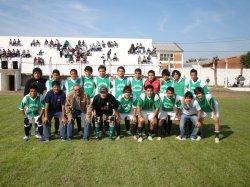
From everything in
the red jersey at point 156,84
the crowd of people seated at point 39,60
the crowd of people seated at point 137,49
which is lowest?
the red jersey at point 156,84

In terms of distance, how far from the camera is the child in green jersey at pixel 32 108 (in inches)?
246

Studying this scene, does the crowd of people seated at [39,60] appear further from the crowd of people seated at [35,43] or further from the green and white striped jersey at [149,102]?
the green and white striped jersey at [149,102]

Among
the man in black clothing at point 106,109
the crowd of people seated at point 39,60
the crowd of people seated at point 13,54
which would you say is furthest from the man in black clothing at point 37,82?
the crowd of people seated at point 13,54

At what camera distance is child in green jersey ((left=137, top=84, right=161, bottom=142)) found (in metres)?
6.49

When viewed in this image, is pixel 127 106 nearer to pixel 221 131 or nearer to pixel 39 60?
pixel 221 131

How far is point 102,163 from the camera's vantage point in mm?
4609

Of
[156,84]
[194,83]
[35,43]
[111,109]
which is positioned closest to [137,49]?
[35,43]

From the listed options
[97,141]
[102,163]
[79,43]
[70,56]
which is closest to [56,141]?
[97,141]

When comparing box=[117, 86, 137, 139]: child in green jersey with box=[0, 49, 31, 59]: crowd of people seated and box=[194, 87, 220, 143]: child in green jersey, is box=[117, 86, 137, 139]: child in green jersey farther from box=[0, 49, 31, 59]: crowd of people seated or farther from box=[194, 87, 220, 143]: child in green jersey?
box=[0, 49, 31, 59]: crowd of people seated

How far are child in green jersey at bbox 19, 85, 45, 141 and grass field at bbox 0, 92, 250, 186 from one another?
12.8 inches

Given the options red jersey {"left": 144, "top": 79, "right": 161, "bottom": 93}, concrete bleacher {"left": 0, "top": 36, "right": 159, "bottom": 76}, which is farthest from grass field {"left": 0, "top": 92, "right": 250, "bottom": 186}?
concrete bleacher {"left": 0, "top": 36, "right": 159, "bottom": 76}

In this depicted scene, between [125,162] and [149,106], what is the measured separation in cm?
224

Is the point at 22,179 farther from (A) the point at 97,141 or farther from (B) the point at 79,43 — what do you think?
(B) the point at 79,43

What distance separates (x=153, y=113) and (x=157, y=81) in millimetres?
1005
